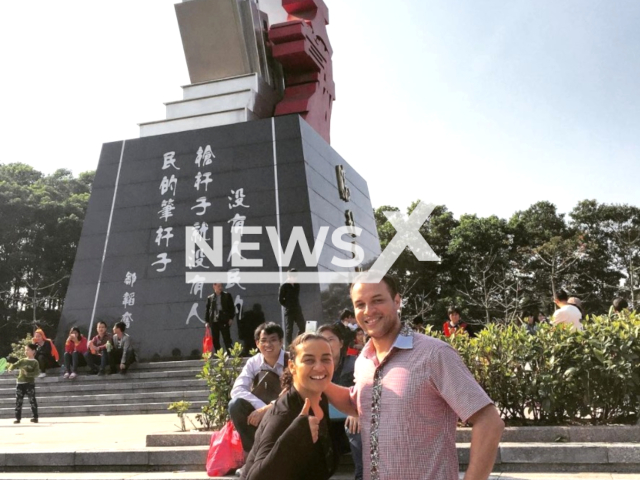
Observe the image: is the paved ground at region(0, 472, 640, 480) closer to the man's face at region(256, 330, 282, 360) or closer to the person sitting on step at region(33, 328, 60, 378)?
the man's face at region(256, 330, 282, 360)

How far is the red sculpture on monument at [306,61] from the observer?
13023 mm

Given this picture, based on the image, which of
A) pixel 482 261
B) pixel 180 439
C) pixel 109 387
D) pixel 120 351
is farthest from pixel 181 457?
pixel 482 261

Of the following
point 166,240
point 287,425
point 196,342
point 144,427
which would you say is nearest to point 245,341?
point 196,342

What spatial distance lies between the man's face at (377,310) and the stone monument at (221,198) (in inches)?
313

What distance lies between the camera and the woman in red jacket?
9758 millimetres

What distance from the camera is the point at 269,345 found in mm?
4090

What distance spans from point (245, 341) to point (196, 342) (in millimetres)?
933

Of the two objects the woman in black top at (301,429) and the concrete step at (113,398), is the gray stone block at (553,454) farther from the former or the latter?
the concrete step at (113,398)

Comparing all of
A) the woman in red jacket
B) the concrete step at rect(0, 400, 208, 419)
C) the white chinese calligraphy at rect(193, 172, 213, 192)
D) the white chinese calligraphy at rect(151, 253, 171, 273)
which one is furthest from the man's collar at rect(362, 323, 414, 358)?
the white chinese calligraphy at rect(193, 172, 213, 192)

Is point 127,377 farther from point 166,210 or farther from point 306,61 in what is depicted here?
point 306,61

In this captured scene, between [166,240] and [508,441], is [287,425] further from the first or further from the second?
[166,240]

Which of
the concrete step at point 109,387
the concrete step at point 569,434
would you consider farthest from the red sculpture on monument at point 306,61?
the concrete step at point 569,434

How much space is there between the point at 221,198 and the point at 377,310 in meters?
9.73

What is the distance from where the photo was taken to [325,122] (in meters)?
13.9
